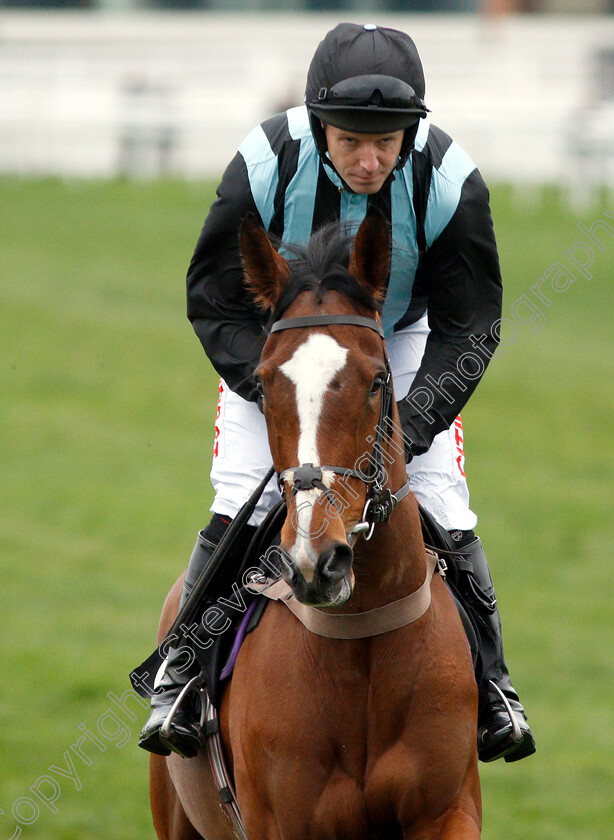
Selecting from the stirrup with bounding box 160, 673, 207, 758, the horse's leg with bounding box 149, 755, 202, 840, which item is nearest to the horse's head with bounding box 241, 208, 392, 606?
the stirrup with bounding box 160, 673, 207, 758

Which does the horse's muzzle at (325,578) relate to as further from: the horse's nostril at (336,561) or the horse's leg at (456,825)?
the horse's leg at (456,825)

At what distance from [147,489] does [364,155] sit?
9933 millimetres

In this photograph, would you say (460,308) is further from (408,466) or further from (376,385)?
(376,385)

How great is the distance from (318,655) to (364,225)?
1342mm

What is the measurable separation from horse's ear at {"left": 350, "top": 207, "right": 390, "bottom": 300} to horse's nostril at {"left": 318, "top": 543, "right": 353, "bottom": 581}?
3.09 feet

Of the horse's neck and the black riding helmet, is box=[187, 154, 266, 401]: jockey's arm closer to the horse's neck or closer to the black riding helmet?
the black riding helmet

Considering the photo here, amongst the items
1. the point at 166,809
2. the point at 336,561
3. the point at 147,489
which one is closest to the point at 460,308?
the point at 336,561

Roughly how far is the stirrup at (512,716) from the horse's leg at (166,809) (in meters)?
1.64

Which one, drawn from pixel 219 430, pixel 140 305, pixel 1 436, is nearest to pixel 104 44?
pixel 140 305

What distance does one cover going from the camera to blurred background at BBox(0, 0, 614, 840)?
831 centimetres

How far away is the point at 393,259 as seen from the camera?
14.8 feet

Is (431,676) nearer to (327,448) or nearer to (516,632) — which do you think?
(327,448)

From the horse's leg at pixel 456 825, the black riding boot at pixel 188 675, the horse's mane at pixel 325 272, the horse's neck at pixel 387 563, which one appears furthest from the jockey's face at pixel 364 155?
the horse's leg at pixel 456 825

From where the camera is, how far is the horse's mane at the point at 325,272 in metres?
4.09
